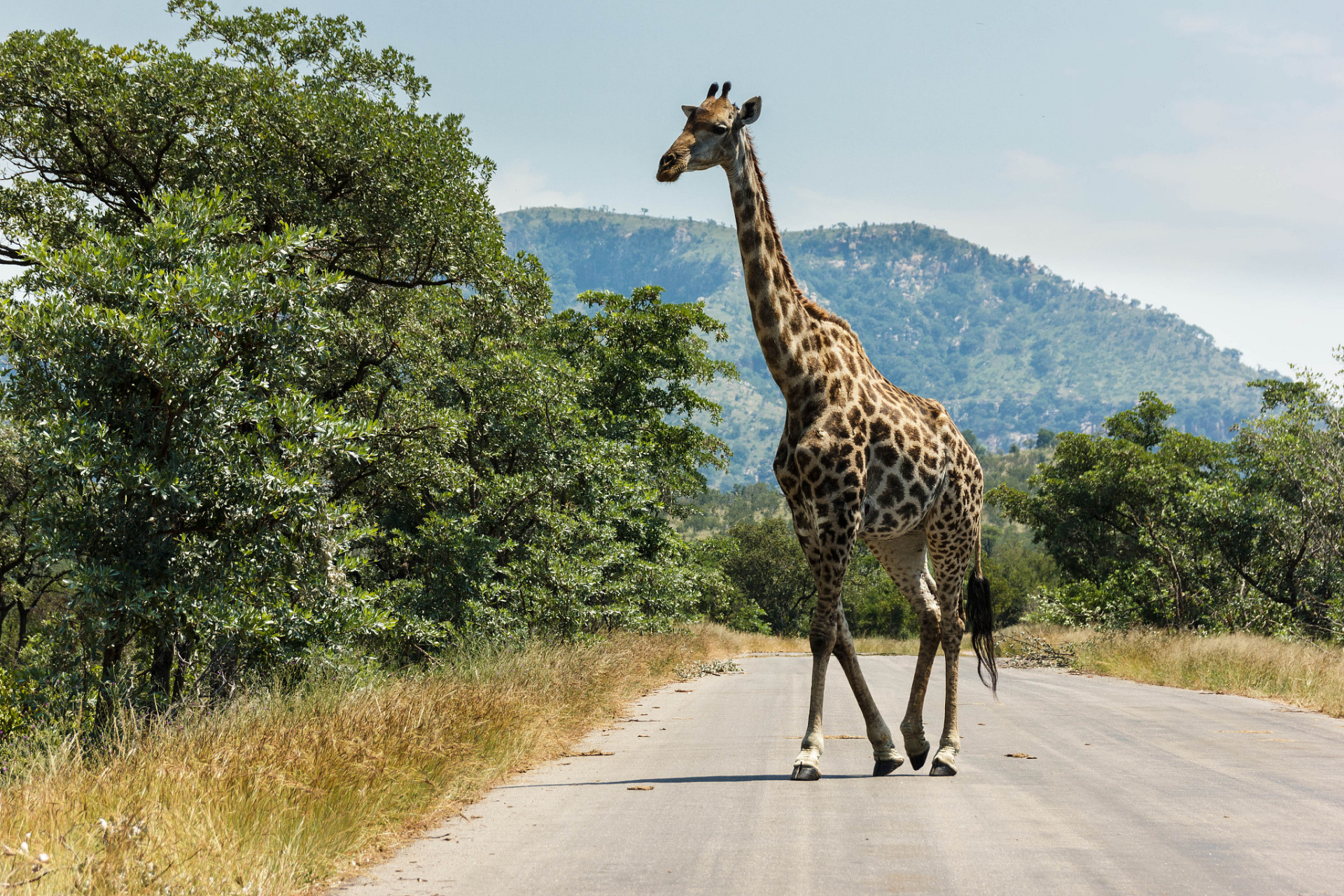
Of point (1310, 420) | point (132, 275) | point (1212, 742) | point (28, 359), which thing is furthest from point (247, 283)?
point (1310, 420)

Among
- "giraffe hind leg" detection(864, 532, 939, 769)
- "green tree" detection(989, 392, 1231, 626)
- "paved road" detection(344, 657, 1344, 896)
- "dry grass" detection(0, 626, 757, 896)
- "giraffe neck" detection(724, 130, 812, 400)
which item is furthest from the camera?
"green tree" detection(989, 392, 1231, 626)

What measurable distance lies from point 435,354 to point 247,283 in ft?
28.2

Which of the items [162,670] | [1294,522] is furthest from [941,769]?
[1294,522]

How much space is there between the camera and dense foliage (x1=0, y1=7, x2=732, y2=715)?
28.6 feet

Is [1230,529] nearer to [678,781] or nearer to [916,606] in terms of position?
[916,606]

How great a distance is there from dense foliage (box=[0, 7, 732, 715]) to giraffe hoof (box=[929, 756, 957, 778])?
5820 mm

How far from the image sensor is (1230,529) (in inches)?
1094

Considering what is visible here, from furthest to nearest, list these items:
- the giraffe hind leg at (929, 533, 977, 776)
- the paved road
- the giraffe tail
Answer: the giraffe tail, the giraffe hind leg at (929, 533, 977, 776), the paved road

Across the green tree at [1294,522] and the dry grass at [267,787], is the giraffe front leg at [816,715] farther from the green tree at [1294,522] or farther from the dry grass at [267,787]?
the green tree at [1294,522]

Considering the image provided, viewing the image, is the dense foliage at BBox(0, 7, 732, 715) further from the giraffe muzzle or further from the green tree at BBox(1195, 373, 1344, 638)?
the green tree at BBox(1195, 373, 1344, 638)

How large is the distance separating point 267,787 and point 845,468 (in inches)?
176

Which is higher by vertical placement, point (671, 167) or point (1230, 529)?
point (671, 167)

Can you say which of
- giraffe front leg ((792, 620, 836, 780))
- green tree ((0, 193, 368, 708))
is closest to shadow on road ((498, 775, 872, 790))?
giraffe front leg ((792, 620, 836, 780))

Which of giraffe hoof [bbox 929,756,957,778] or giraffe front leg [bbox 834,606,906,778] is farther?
giraffe front leg [bbox 834,606,906,778]
